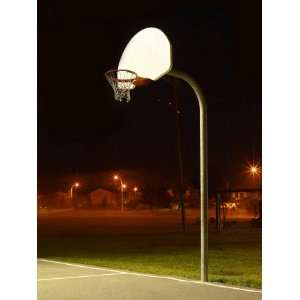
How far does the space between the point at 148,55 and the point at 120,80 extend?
0.61 metres

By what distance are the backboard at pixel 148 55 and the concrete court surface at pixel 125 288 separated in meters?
2.93

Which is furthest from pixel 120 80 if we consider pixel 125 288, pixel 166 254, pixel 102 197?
pixel 102 197

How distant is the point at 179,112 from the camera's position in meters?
25.8

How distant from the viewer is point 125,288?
7.89 meters

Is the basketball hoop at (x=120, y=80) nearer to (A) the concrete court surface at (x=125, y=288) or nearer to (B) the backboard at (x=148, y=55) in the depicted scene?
(B) the backboard at (x=148, y=55)

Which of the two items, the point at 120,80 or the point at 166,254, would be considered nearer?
the point at 120,80

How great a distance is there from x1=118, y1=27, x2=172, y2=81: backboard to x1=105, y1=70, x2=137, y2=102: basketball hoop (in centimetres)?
10

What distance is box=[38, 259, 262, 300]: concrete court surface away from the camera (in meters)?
7.28

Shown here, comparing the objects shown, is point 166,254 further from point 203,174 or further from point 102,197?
point 102,197

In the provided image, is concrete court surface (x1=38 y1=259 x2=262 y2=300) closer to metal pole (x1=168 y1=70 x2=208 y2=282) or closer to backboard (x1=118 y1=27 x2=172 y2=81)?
metal pole (x1=168 y1=70 x2=208 y2=282)

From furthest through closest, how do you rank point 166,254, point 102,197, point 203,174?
point 102,197, point 166,254, point 203,174
